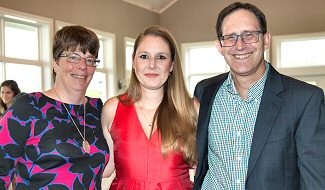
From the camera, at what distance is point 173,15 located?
816cm

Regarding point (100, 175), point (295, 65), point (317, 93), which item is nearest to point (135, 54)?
point (100, 175)

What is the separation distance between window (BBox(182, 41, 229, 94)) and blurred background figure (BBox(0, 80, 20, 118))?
4063 mm

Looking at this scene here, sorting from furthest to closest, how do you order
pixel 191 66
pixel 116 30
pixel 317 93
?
pixel 191 66, pixel 116 30, pixel 317 93

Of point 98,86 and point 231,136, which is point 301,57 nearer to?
point 98,86

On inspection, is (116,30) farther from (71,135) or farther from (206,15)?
(71,135)

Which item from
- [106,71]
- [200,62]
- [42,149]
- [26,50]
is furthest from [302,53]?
[42,149]

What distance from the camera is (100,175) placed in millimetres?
1998

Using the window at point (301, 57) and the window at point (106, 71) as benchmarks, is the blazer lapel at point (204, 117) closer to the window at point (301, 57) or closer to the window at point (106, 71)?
the window at point (106, 71)

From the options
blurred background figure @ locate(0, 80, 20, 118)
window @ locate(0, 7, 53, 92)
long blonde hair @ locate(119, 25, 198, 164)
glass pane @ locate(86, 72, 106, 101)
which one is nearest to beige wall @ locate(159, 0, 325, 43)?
glass pane @ locate(86, 72, 106, 101)

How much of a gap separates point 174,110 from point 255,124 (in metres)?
0.59

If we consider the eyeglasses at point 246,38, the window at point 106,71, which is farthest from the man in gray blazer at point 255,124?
the window at point 106,71

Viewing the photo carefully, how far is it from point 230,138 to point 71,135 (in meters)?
0.78

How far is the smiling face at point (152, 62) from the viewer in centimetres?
209

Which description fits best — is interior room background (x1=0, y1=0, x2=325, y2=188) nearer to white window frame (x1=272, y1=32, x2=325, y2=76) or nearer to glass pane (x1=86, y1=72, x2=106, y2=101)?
white window frame (x1=272, y1=32, x2=325, y2=76)
